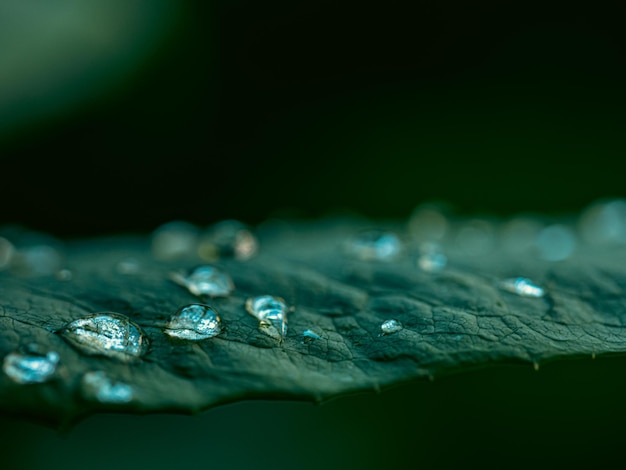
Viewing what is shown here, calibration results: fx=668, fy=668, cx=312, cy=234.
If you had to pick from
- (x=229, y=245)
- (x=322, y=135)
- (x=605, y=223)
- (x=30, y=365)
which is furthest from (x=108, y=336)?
(x=322, y=135)

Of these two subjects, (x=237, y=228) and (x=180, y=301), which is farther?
(x=237, y=228)

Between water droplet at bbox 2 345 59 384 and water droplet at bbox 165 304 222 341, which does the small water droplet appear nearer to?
water droplet at bbox 165 304 222 341

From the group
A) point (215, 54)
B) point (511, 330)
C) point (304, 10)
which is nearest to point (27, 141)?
point (215, 54)

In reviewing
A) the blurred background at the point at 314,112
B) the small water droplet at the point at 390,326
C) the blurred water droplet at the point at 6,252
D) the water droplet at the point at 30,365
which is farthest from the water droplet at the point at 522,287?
the blurred background at the point at 314,112

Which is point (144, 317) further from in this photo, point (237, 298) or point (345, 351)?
point (345, 351)

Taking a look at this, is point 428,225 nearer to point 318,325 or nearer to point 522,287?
point 522,287
